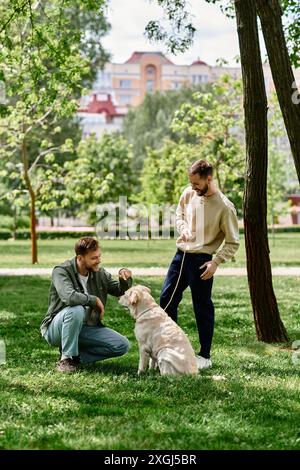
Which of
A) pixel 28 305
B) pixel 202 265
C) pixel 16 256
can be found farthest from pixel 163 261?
pixel 202 265

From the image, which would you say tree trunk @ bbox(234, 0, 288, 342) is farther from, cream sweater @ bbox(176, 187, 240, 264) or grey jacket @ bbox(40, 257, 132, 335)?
grey jacket @ bbox(40, 257, 132, 335)

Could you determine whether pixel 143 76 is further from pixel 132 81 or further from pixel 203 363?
pixel 203 363

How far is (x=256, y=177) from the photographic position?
28.3ft

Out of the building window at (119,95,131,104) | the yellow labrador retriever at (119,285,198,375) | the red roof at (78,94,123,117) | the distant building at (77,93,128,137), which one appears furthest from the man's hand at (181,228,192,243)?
the building window at (119,95,131,104)

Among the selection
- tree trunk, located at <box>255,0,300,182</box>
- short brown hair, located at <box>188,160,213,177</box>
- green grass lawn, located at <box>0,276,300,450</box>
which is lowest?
green grass lawn, located at <box>0,276,300,450</box>

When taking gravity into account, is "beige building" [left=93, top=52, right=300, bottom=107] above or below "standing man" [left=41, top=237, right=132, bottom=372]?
above

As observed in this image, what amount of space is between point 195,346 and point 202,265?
1697 mm

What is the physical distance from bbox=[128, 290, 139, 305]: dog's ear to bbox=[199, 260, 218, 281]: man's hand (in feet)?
2.61

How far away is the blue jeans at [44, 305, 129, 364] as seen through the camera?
6.63m

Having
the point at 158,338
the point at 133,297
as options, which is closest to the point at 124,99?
the point at 133,297

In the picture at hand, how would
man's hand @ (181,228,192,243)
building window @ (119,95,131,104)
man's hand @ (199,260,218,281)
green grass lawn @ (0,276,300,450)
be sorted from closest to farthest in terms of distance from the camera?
green grass lawn @ (0,276,300,450)
man's hand @ (199,260,218,281)
man's hand @ (181,228,192,243)
building window @ (119,95,131,104)

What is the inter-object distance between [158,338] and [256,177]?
9.51 ft

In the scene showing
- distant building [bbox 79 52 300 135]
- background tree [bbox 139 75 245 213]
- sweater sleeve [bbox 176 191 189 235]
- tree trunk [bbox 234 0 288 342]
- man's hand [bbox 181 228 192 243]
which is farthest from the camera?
distant building [bbox 79 52 300 135]

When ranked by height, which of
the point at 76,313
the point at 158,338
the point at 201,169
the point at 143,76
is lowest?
the point at 158,338
